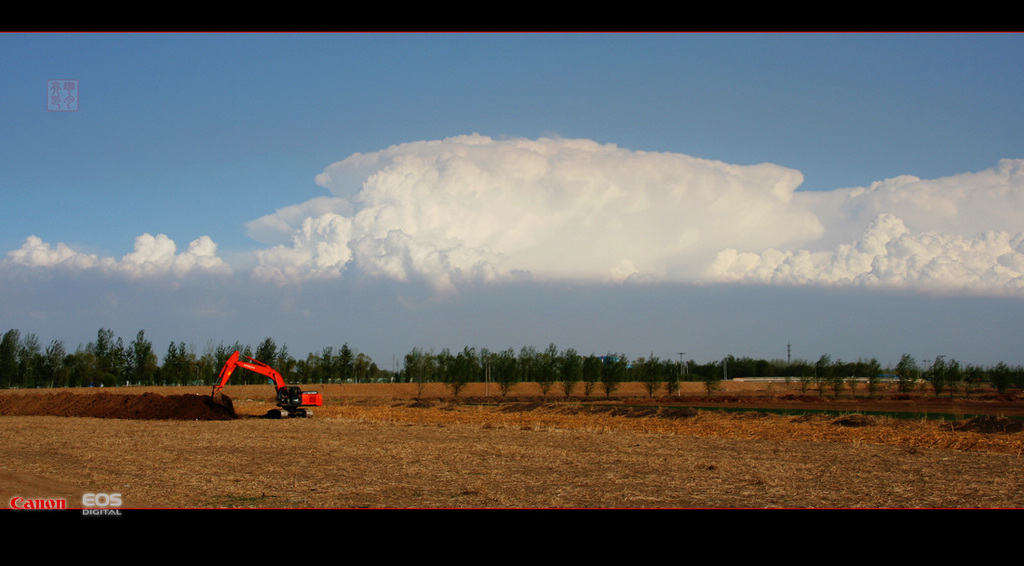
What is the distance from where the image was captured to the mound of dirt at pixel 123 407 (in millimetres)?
39688

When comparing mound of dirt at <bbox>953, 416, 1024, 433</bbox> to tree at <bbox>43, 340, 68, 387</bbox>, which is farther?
tree at <bbox>43, 340, 68, 387</bbox>

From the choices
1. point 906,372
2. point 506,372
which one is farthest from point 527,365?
point 906,372

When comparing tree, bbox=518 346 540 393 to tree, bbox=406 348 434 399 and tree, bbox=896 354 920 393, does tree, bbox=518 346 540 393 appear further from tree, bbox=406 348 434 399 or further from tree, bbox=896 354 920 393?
tree, bbox=896 354 920 393

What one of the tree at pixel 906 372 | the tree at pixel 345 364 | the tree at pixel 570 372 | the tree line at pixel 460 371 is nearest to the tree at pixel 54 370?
the tree line at pixel 460 371

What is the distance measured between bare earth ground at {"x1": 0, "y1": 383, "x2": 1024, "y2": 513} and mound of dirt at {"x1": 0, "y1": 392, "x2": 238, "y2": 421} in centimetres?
137

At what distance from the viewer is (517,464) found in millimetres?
19844

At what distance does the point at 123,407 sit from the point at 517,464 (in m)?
32.6

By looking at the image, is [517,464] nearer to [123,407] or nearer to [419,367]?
[123,407]

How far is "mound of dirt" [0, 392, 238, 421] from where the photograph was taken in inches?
1563

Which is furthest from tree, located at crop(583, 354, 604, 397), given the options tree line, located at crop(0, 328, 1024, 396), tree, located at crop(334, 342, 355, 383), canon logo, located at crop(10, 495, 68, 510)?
canon logo, located at crop(10, 495, 68, 510)

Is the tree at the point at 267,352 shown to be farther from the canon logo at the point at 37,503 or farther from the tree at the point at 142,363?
the canon logo at the point at 37,503

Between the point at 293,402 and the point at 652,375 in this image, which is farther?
the point at 652,375
